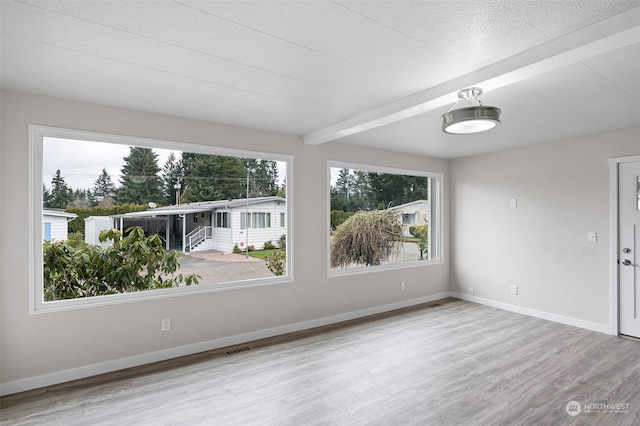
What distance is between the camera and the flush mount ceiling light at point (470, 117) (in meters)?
2.30

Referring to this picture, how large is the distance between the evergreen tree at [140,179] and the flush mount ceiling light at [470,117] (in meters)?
2.76

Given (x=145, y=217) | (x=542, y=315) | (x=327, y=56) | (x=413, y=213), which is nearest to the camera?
(x=327, y=56)

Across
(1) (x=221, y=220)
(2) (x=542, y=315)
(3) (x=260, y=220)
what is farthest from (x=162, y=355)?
(2) (x=542, y=315)

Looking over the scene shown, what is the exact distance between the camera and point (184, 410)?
2.46 meters

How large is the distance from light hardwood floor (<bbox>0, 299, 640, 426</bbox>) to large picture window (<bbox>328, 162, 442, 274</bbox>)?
1.24 meters

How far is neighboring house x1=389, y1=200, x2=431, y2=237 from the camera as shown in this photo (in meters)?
5.43

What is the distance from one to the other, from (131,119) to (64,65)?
0.94 meters

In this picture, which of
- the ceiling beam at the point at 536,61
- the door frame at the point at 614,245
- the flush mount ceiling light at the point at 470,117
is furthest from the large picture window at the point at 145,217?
the door frame at the point at 614,245

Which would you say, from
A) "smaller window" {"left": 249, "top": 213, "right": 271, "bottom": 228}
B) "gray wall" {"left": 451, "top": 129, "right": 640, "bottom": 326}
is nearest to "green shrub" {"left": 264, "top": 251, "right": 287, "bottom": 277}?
"smaller window" {"left": 249, "top": 213, "right": 271, "bottom": 228}

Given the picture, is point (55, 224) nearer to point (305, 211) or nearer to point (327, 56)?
point (305, 211)

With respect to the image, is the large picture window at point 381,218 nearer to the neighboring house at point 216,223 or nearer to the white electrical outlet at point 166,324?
the neighboring house at point 216,223

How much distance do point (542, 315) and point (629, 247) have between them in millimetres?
1329

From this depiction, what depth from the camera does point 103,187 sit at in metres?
3.20

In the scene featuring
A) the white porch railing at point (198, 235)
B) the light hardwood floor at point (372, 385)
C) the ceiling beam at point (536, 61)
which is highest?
the ceiling beam at point (536, 61)
